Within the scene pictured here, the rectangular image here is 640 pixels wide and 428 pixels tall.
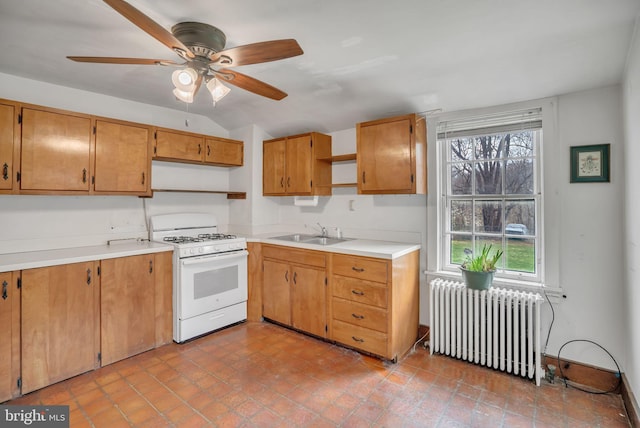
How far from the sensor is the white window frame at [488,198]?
259cm

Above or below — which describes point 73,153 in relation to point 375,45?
below

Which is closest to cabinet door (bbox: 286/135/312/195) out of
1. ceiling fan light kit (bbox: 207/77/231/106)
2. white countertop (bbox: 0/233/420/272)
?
white countertop (bbox: 0/233/420/272)

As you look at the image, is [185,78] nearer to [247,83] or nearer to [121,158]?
[247,83]

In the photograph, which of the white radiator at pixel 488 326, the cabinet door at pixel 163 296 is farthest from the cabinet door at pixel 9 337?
the white radiator at pixel 488 326

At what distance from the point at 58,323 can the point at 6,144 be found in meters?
1.40

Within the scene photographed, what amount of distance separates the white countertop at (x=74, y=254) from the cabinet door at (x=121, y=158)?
0.54 meters

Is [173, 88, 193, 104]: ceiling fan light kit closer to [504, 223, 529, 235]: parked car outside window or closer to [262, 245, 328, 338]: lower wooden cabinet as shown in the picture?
[262, 245, 328, 338]: lower wooden cabinet

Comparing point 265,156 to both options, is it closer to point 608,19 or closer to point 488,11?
point 488,11

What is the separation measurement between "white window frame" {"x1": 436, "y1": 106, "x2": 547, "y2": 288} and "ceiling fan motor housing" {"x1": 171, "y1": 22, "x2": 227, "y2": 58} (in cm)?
204

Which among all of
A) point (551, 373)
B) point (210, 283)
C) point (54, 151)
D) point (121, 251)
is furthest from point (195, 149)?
point (551, 373)

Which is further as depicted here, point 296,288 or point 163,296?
point 296,288

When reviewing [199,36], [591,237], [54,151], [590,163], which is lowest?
[591,237]

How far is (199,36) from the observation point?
1900mm

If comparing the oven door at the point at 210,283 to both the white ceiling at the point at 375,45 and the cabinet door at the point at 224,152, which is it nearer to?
the cabinet door at the point at 224,152
